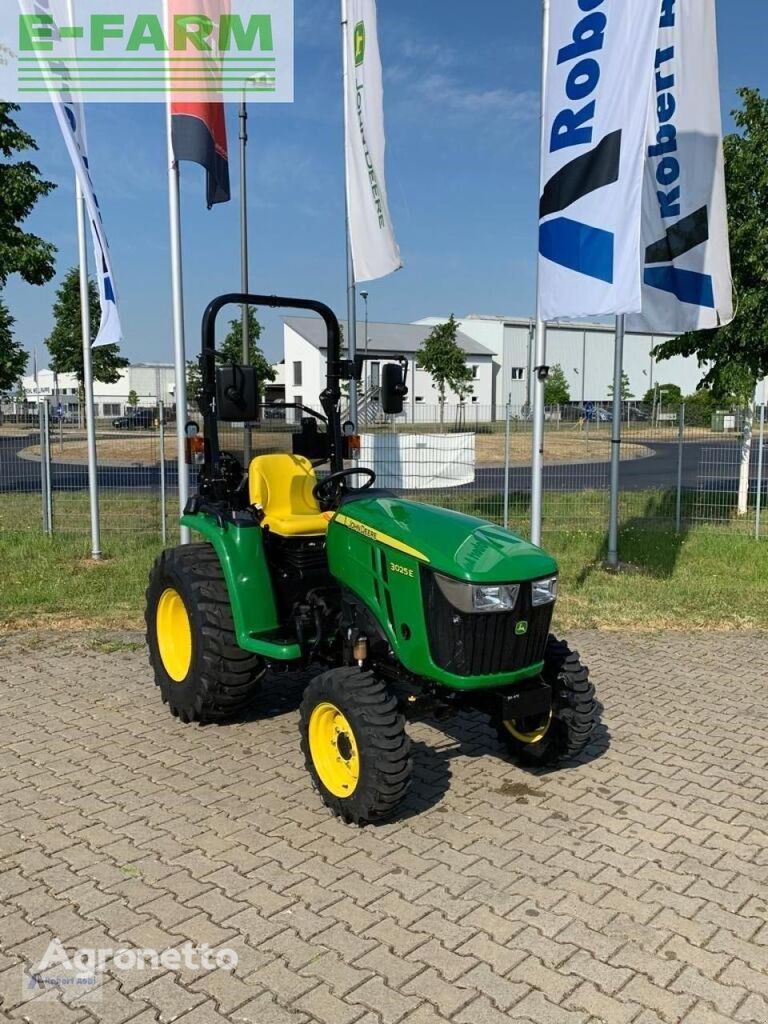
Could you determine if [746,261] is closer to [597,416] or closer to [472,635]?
[597,416]

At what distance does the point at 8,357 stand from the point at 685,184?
33.1 feet

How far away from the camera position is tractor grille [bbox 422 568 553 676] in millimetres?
3500

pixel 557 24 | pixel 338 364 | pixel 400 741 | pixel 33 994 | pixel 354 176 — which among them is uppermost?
pixel 557 24

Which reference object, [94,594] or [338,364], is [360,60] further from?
[94,594]

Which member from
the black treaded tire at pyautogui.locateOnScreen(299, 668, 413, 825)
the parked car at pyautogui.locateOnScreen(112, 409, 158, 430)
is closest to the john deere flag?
the parked car at pyautogui.locateOnScreen(112, 409, 158, 430)

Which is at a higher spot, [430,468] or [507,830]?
[430,468]

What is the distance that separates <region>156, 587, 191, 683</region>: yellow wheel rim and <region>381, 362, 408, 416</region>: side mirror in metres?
1.62

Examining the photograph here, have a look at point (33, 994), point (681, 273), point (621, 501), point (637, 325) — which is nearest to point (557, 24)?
point (681, 273)

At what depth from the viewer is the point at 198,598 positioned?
4.53m

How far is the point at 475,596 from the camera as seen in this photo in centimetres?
346

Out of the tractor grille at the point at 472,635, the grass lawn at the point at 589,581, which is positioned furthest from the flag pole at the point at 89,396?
the tractor grille at the point at 472,635

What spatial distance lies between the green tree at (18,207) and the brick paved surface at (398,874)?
8817 mm

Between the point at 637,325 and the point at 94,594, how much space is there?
5576 millimetres

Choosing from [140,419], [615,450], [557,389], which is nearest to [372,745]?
[615,450]
